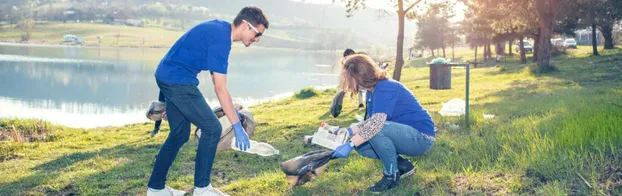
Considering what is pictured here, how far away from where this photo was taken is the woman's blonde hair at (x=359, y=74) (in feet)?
16.8

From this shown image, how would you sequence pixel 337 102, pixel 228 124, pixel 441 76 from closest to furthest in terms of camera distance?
1. pixel 228 124
2. pixel 441 76
3. pixel 337 102

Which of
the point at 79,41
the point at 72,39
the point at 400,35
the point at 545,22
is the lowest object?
the point at 400,35

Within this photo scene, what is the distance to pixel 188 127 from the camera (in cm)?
523

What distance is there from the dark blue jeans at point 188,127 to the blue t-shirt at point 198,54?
0.10 meters

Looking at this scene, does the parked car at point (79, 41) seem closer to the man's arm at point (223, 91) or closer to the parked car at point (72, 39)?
the parked car at point (72, 39)

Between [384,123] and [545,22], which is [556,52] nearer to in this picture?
[545,22]

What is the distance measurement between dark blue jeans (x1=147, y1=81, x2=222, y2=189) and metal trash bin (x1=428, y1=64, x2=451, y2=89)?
4.48m

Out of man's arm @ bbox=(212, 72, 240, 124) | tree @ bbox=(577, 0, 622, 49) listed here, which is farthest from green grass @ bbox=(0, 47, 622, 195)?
tree @ bbox=(577, 0, 622, 49)

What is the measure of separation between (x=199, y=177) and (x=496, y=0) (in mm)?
24426

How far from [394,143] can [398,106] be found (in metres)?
0.39

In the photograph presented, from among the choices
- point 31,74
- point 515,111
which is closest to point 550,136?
point 515,111

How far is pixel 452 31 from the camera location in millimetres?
72062

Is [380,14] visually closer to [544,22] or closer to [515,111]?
[544,22]

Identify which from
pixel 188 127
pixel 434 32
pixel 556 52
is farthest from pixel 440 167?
pixel 434 32
